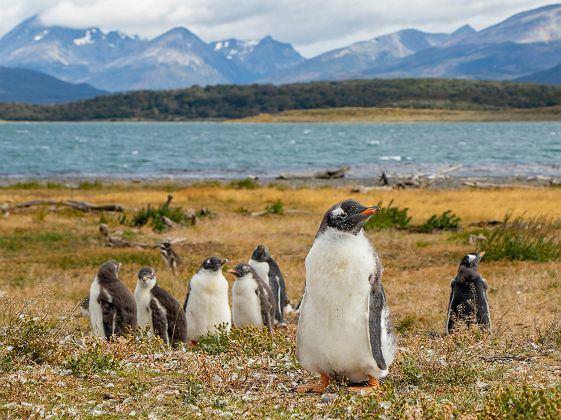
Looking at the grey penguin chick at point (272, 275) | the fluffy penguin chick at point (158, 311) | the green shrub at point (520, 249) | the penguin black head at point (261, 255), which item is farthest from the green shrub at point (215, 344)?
the green shrub at point (520, 249)

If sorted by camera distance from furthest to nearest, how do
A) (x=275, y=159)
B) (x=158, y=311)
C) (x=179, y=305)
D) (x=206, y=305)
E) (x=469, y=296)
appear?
(x=275, y=159) → (x=206, y=305) → (x=469, y=296) → (x=179, y=305) → (x=158, y=311)

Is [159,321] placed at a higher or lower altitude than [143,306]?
lower

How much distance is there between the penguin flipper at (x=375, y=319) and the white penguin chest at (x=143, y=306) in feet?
17.3

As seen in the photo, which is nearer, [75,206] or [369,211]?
[369,211]

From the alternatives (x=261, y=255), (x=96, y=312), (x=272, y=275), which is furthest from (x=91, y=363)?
(x=261, y=255)

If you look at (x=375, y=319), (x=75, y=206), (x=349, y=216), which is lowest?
(x=75, y=206)

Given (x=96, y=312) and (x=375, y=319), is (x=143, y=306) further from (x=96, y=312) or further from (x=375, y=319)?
(x=375, y=319)

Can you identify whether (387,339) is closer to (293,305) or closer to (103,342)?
(103,342)

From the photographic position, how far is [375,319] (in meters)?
7.52

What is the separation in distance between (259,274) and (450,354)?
7.15m

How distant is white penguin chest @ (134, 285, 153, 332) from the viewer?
12031 mm

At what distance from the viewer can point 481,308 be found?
482 inches

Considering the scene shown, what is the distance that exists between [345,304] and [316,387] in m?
0.87

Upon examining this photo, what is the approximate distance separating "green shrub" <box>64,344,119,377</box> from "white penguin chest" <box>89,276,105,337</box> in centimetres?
304
